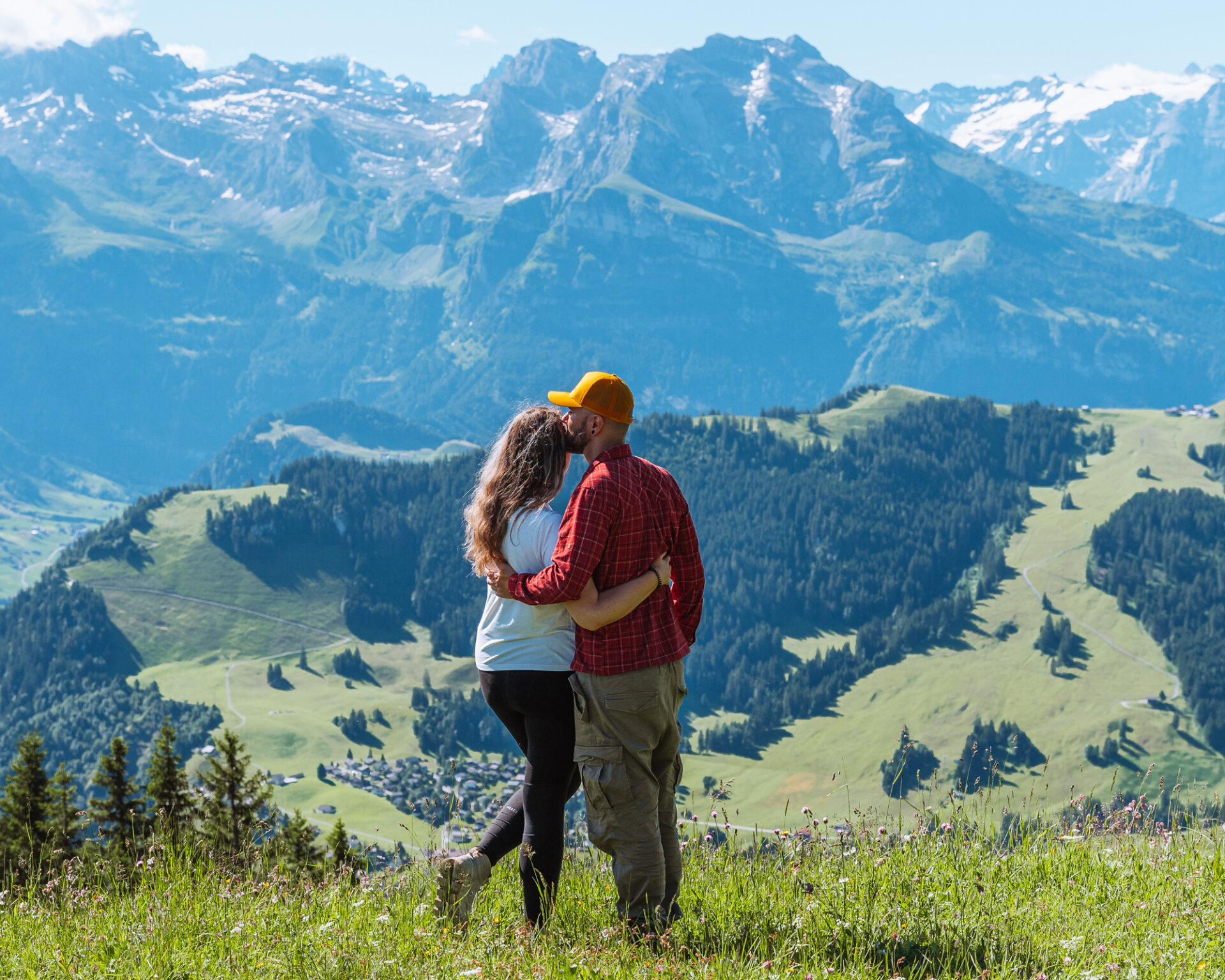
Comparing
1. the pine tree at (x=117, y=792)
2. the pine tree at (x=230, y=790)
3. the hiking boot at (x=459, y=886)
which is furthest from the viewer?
the pine tree at (x=117, y=792)

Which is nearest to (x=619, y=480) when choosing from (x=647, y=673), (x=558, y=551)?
(x=558, y=551)

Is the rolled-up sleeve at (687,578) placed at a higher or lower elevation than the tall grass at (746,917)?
higher

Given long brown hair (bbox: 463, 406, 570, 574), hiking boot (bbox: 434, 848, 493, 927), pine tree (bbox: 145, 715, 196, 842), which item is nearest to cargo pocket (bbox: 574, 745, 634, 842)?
hiking boot (bbox: 434, 848, 493, 927)

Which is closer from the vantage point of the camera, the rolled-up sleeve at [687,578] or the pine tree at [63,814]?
the rolled-up sleeve at [687,578]

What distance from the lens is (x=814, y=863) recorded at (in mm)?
8328

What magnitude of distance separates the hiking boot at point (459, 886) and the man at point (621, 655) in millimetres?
993

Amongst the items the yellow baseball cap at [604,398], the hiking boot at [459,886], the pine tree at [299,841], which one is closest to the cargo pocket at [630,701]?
the hiking boot at [459,886]

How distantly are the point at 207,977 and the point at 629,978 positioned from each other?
8.07 ft

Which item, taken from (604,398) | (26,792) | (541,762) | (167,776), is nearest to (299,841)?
(167,776)

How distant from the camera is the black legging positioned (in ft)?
24.2

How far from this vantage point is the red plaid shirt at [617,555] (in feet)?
23.1

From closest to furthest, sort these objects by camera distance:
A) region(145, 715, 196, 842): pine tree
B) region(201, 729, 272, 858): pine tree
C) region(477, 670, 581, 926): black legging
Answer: region(477, 670, 581, 926): black legging, region(201, 729, 272, 858): pine tree, region(145, 715, 196, 842): pine tree

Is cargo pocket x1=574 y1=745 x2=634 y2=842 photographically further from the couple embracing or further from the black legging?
the black legging

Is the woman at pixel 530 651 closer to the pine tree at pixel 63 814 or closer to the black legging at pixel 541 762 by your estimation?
the black legging at pixel 541 762
